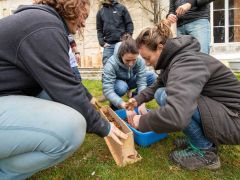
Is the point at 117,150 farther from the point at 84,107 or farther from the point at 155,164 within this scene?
the point at 84,107

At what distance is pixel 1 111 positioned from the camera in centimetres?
177

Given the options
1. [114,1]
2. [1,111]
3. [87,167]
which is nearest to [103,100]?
[114,1]

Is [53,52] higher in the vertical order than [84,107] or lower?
higher

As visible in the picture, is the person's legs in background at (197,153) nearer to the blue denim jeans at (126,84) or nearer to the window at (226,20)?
the blue denim jeans at (126,84)

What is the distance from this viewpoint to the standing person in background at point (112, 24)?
5117 mm

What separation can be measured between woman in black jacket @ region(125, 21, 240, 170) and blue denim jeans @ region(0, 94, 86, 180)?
53 centimetres

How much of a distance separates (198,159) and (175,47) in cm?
83

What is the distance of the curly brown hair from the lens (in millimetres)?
1861

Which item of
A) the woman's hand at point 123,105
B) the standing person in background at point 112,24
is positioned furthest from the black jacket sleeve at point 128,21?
the woman's hand at point 123,105

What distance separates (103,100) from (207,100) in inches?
94.7

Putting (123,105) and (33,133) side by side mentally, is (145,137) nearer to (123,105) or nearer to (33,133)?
(123,105)

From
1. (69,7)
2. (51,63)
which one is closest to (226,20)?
(69,7)

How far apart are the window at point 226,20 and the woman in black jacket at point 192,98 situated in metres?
6.20

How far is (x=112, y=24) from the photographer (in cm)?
513
